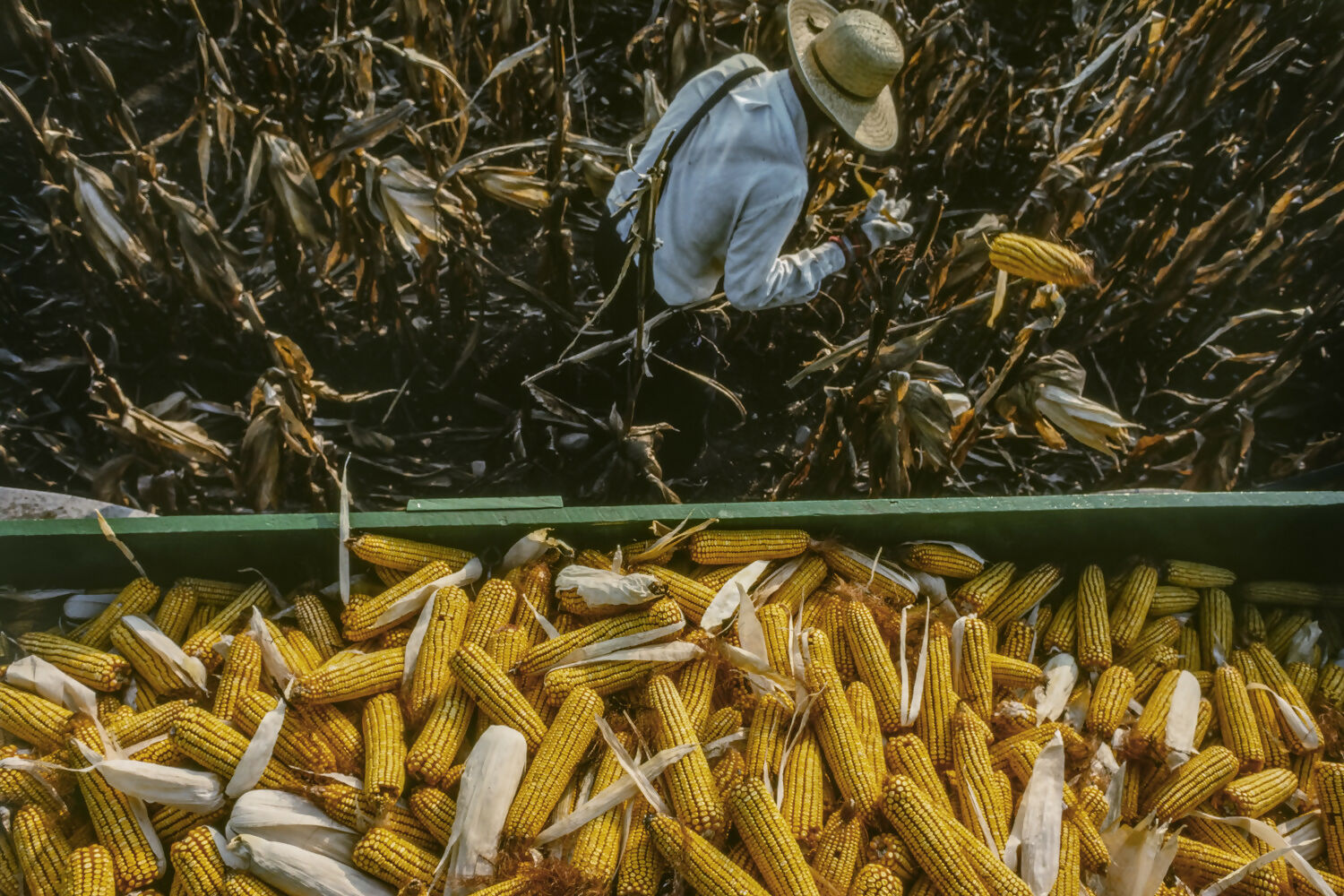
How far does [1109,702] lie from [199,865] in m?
2.52

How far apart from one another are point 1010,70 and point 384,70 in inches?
148

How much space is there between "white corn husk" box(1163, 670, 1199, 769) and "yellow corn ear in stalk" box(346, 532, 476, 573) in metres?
2.20

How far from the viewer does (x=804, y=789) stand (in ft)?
6.89

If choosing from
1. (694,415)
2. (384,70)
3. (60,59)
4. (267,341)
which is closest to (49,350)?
(60,59)

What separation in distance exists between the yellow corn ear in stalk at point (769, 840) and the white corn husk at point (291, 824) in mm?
969

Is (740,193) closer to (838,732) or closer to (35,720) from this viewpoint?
(838,732)

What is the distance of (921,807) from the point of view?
2.01 metres

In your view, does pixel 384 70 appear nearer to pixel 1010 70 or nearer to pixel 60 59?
pixel 60 59

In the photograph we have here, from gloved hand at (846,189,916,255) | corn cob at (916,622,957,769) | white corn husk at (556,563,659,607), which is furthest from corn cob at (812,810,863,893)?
gloved hand at (846,189,916,255)

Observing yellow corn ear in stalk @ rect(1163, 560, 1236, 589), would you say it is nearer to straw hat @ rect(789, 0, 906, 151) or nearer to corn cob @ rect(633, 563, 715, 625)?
corn cob @ rect(633, 563, 715, 625)

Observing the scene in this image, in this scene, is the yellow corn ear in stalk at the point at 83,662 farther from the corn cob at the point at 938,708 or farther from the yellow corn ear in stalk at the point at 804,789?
the corn cob at the point at 938,708

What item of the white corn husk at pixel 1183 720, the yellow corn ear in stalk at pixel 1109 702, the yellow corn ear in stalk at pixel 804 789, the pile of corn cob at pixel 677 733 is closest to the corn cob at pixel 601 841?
the pile of corn cob at pixel 677 733

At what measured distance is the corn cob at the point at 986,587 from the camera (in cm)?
261

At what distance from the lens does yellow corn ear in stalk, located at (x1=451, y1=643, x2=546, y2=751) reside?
2.13 m
